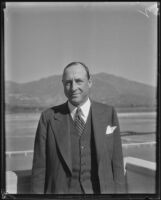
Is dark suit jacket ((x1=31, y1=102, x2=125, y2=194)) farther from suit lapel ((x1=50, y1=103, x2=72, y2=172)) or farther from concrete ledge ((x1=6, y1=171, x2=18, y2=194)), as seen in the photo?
concrete ledge ((x1=6, y1=171, x2=18, y2=194))

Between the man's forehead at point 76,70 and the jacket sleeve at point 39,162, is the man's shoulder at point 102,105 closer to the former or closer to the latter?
the man's forehead at point 76,70

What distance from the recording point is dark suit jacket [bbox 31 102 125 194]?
188 cm

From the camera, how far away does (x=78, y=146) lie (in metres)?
1.88

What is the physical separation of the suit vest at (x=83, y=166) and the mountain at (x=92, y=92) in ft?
0.98

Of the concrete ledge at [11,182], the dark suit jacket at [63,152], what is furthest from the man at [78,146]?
the concrete ledge at [11,182]

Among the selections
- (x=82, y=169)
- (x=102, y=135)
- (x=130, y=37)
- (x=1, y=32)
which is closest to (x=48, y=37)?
(x=1, y=32)

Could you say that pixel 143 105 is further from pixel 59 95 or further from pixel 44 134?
pixel 44 134

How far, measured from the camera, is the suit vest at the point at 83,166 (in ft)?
6.11


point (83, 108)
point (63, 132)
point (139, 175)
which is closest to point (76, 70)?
point (83, 108)

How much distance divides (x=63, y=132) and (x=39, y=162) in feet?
0.91

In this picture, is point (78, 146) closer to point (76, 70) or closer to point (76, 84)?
point (76, 84)

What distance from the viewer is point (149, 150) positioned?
76.2 inches

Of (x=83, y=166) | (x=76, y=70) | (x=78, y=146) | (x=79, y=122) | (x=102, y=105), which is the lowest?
(x=83, y=166)

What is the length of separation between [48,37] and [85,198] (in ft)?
3.87
